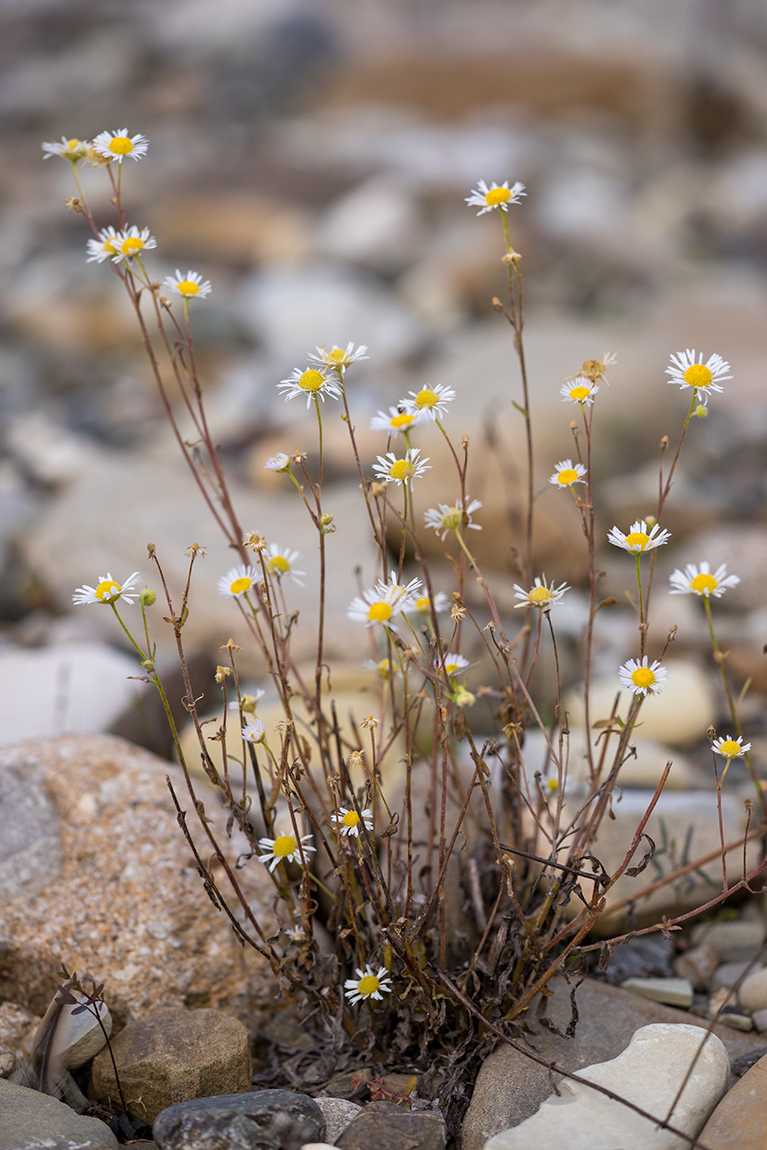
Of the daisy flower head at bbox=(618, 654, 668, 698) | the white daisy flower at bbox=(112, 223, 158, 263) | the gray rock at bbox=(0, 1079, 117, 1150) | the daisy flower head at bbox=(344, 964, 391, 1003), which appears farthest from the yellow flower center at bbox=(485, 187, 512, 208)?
the gray rock at bbox=(0, 1079, 117, 1150)

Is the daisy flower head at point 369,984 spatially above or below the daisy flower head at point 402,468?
below

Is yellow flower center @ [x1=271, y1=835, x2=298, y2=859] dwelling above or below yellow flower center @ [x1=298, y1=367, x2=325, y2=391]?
below

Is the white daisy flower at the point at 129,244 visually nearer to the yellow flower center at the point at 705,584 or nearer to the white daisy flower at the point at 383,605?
the white daisy flower at the point at 383,605

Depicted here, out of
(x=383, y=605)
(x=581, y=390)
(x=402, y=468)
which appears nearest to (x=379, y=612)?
(x=383, y=605)

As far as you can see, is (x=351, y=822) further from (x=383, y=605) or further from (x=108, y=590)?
(x=108, y=590)

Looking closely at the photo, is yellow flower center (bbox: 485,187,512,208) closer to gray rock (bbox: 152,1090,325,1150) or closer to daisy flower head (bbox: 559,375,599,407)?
daisy flower head (bbox: 559,375,599,407)

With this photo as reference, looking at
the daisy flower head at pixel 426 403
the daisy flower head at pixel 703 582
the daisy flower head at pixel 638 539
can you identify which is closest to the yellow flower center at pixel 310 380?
the daisy flower head at pixel 426 403
